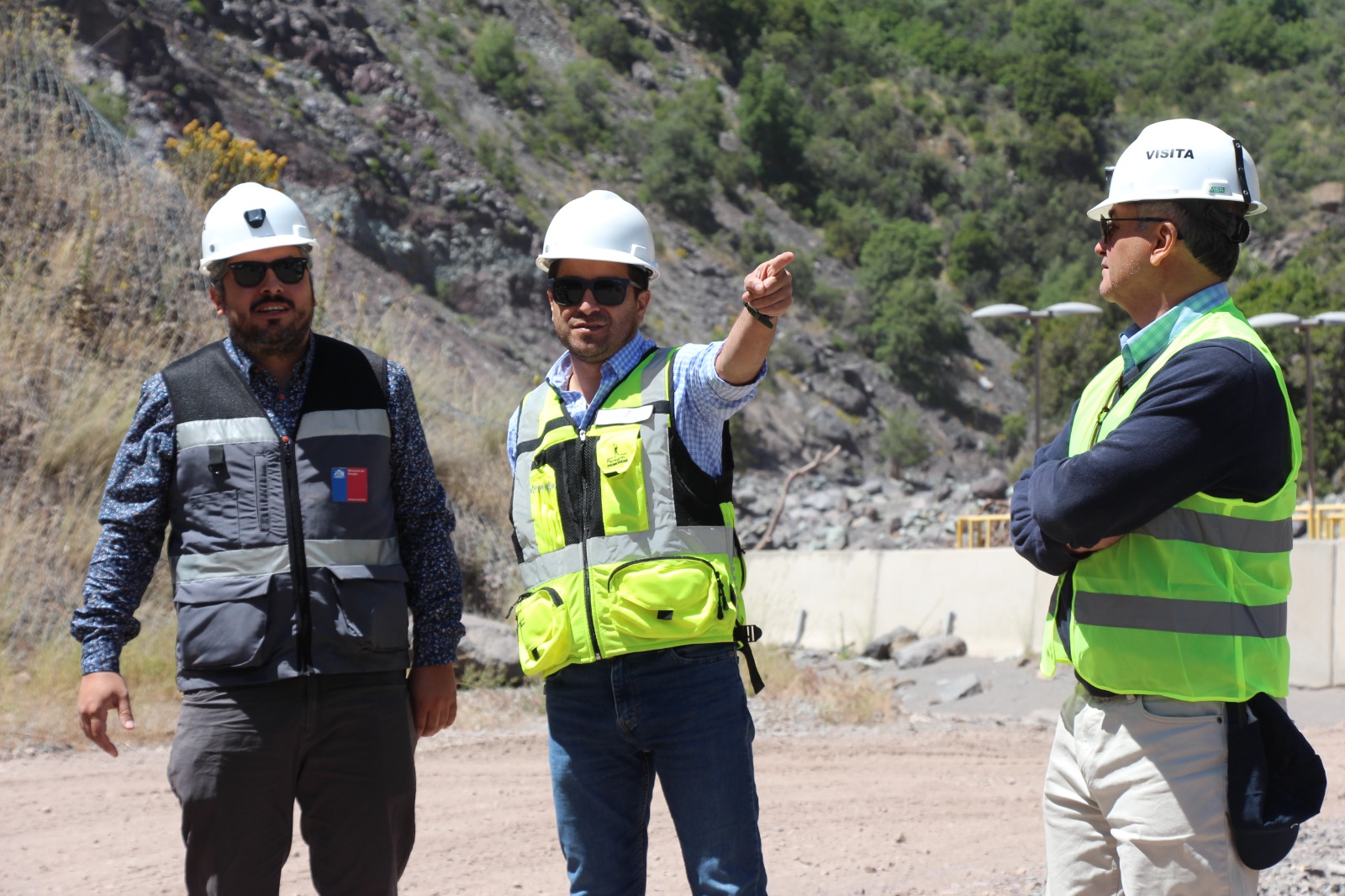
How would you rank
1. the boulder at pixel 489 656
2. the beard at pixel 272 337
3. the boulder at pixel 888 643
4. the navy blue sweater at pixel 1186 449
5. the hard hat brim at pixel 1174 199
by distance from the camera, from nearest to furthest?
the navy blue sweater at pixel 1186 449 → the hard hat brim at pixel 1174 199 → the beard at pixel 272 337 → the boulder at pixel 489 656 → the boulder at pixel 888 643

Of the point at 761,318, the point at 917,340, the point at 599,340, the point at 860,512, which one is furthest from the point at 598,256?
the point at 917,340

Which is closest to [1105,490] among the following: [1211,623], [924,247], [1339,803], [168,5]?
[1211,623]

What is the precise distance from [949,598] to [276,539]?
43.7 feet

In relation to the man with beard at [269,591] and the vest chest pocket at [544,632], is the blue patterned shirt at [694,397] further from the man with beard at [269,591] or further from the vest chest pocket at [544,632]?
the man with beard at [269,591]

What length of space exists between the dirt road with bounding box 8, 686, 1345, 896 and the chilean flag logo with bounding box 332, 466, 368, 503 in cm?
271

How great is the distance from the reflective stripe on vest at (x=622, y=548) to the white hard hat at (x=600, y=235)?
0.28 metres

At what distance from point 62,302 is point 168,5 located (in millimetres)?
32157

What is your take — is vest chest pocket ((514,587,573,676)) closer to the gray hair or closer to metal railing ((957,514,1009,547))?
the gray hair

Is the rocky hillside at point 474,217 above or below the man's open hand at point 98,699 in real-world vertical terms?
above

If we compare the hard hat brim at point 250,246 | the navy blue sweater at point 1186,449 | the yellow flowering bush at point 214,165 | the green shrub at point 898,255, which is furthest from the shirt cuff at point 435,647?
the green shrub at point 898,255

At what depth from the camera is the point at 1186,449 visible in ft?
8.61

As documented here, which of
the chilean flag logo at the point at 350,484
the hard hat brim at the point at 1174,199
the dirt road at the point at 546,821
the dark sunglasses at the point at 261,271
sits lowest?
the dirt road at the point at 546,821

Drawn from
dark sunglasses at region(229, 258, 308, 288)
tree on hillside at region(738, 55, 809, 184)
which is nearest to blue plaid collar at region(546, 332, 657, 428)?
dark sunglasses at region(229, 258, 308, 288)

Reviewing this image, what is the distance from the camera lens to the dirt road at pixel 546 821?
18.7ft
